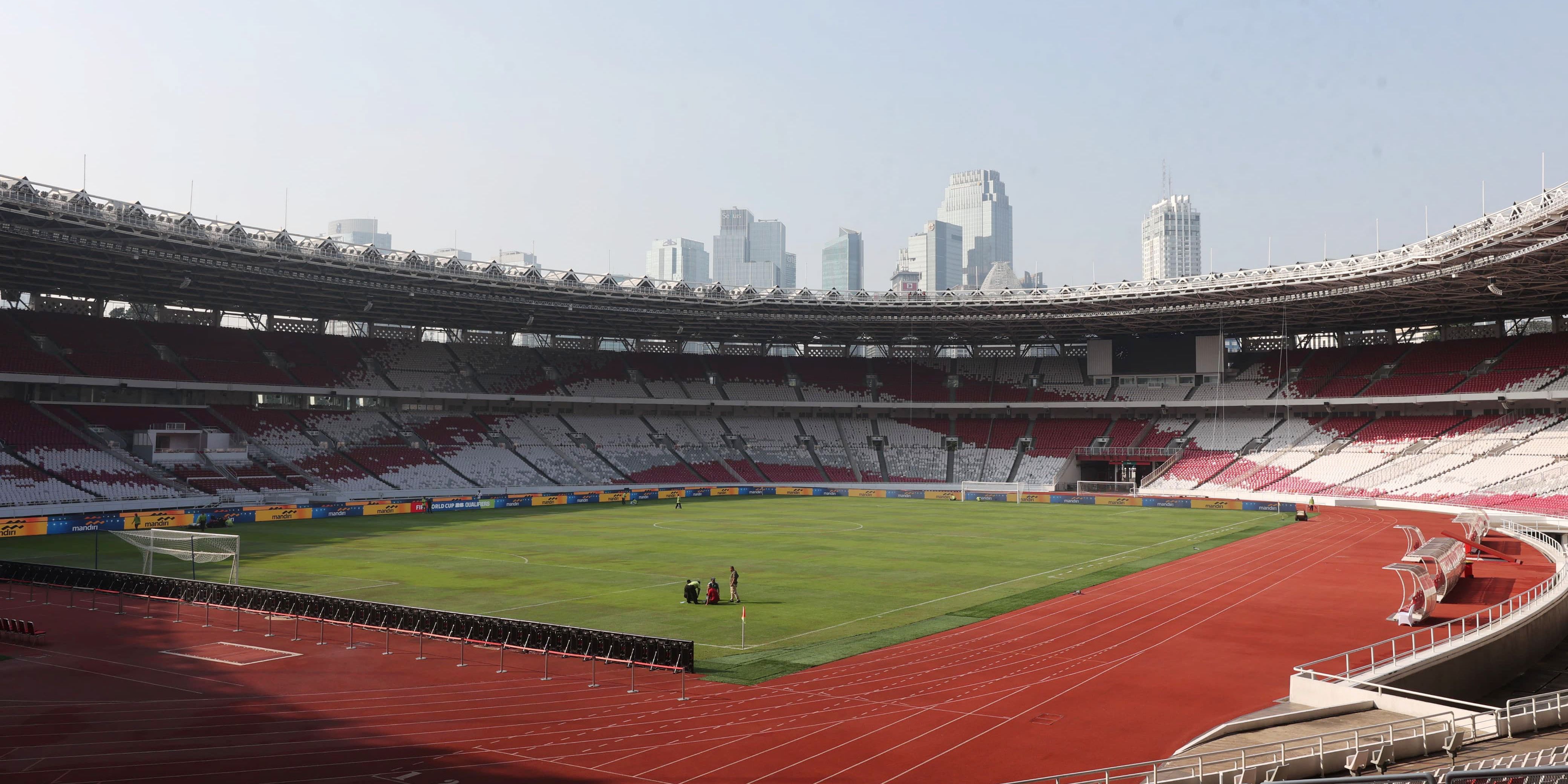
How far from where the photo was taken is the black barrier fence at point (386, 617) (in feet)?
76.9

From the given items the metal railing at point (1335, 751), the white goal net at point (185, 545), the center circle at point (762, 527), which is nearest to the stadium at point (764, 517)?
the metal railing at point (1335, 751)

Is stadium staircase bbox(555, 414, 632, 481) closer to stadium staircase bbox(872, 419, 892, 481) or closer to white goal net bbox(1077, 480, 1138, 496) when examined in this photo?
stadium staircase bbox(872, 419, 892, 481)

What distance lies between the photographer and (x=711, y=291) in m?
77.1

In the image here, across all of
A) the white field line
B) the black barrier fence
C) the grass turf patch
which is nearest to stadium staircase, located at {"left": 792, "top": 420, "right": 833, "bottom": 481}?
the grass turf patch

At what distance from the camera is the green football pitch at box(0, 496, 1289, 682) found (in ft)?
94.9

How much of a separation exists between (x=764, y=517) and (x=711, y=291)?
67.7 feet

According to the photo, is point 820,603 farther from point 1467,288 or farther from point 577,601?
point 1467,288

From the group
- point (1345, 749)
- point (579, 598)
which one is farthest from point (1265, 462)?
point (1345, 749)

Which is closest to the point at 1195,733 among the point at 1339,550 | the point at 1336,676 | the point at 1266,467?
the point at 1336,676

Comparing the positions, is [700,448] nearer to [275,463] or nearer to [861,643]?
[275,463]

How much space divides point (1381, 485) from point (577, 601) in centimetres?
5788

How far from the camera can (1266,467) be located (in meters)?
75.8

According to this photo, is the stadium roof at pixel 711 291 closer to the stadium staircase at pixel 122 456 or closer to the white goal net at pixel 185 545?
the stadium staircase at pixel 122 456

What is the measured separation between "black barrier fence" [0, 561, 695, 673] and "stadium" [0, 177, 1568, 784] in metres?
0.11
